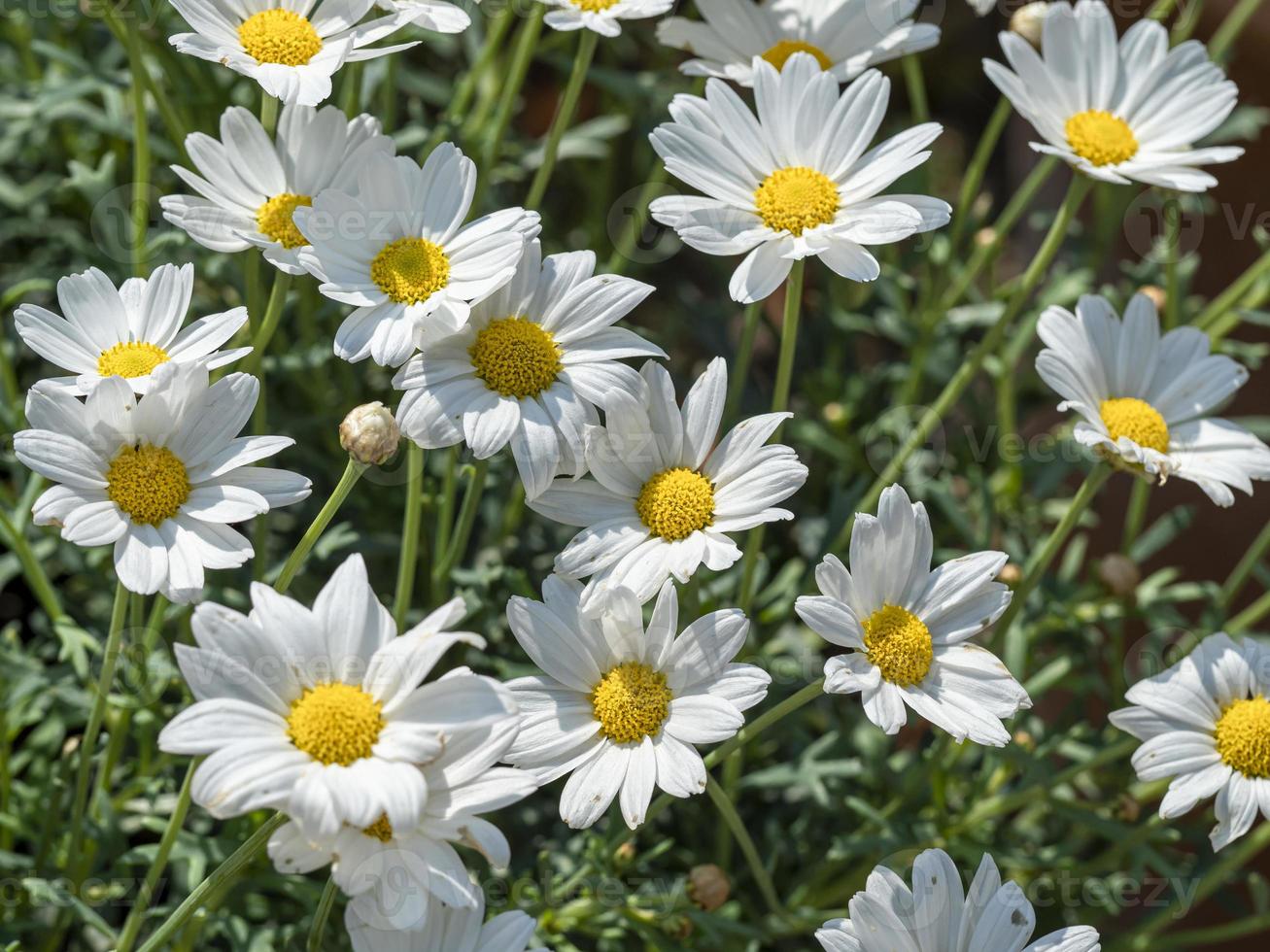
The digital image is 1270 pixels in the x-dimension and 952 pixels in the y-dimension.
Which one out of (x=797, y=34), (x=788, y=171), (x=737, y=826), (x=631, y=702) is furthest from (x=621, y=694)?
(x=797, y=34)

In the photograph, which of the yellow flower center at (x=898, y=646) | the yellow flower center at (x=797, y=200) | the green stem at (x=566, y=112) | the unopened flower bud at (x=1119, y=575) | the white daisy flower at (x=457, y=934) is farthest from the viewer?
the unopened flower bud at (x=1119, y=575)

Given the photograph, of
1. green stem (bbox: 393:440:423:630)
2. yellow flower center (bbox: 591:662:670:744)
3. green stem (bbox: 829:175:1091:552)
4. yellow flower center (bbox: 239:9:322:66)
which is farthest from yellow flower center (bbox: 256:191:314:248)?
green stem (bbox: 829:175:1091:552)

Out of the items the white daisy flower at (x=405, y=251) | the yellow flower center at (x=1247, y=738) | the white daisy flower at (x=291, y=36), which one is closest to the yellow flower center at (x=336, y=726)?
the white daisy flower at (x=405, y=251)

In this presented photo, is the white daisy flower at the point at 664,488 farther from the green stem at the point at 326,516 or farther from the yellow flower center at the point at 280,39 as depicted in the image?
the yellow flower center at the point at 280,39

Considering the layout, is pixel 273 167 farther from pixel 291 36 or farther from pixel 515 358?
pixel 515 358

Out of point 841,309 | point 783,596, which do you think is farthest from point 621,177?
point 783,596

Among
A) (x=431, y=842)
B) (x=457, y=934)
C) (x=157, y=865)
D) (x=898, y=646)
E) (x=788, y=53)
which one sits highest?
(x=788, y=53)

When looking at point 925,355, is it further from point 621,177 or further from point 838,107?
point 621,177
